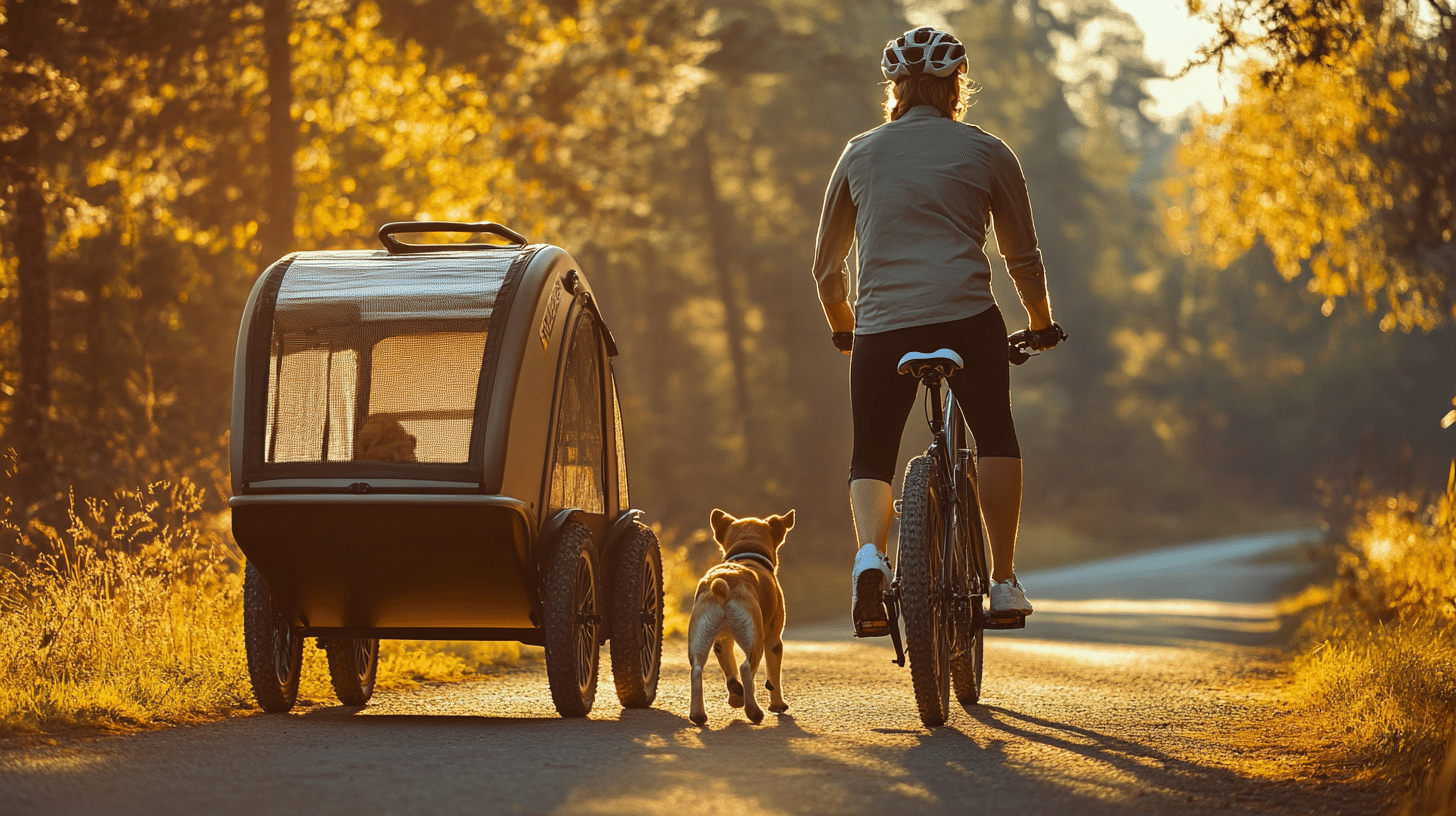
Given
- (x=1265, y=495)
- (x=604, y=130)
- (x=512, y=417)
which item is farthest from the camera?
(x=1265, y=495)

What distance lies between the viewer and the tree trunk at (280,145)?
1357 cm

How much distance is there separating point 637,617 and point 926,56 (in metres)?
2.54

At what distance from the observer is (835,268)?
229 inches

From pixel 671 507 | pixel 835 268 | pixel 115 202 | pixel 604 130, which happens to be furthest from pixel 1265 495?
pixel 835 268

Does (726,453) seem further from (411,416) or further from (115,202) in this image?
(411,416)

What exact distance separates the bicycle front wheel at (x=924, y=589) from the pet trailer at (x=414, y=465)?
1303mm

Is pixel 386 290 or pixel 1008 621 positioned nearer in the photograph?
pixel 1008 621

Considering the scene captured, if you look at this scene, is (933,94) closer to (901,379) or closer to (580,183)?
(901,379)

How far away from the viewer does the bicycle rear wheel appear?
225 inches

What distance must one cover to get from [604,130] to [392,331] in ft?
53.3

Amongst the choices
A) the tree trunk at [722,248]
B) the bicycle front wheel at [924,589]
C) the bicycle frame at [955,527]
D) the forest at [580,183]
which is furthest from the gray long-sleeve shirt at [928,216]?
the tree trunk at [722,248]

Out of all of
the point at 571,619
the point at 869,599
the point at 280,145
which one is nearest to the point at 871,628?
the point at 869,599

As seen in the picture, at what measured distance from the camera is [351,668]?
254 inches

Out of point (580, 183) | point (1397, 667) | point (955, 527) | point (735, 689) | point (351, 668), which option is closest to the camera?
point (955, 527)
